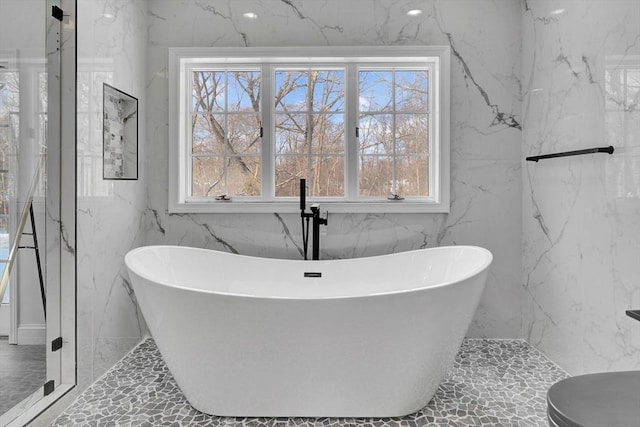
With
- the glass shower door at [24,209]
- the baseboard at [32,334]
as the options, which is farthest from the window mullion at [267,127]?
the baseboard at [32,334]

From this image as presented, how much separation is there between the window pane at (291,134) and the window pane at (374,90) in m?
0.46

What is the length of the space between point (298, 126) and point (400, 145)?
76cm

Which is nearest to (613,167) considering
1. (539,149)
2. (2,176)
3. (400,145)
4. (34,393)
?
(539,149)

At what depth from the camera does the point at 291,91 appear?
2.88m

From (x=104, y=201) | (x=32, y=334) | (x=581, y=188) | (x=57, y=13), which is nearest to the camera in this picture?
(x=32, y=334)

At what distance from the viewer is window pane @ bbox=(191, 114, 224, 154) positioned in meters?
2.91

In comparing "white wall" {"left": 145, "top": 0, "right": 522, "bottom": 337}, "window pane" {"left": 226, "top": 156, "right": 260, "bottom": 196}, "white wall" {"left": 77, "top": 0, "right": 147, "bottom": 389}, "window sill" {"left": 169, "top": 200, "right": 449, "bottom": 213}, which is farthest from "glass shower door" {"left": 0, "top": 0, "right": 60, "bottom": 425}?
"window pane" {"left": 226, "top": 156, "right": 260, "bottom": 196}

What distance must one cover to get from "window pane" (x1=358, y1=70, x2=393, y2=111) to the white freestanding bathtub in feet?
4.65

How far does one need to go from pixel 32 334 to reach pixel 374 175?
218 centimetres

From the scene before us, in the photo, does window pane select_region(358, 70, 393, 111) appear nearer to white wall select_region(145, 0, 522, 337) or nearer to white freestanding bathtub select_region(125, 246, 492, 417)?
white wall select_region(145, 0, 522, 337)

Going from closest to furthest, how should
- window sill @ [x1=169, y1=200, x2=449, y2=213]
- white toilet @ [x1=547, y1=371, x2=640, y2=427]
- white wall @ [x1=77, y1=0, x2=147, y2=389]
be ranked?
white toilet @ [x1=547, y1=371, x2=640, y2=427] < white wall @ [x1=77, y1=0, x2=147, y2=389] < window sill @ [x1=169, y1=200, x2=449, y2=213]

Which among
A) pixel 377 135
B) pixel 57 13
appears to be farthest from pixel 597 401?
pixel 57 13

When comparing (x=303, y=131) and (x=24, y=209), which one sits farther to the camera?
(x=303, y=131)

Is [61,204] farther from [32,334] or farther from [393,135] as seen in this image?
[393,135]
